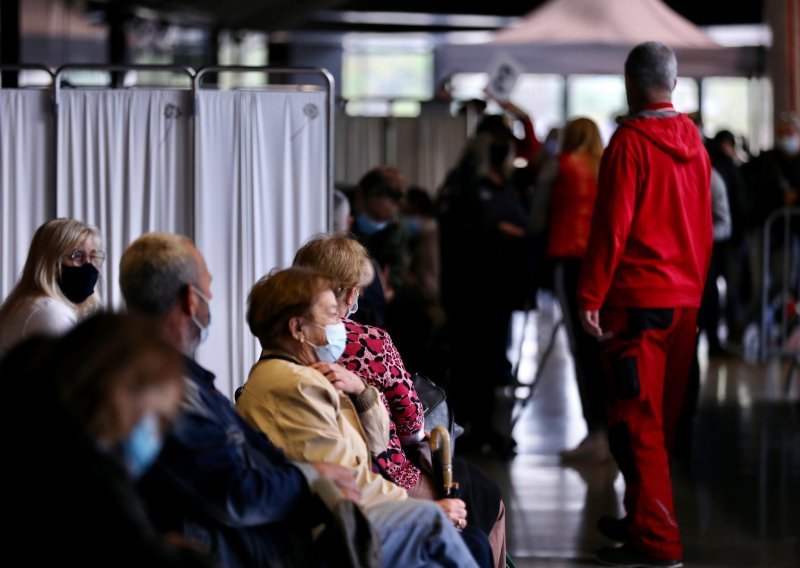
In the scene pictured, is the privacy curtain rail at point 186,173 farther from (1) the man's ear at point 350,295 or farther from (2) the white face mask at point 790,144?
(2) the white face mask at point 790,144

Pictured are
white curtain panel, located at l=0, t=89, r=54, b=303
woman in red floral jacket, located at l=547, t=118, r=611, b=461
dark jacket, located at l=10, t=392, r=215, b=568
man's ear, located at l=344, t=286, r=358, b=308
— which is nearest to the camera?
dark jacket, located at l=10, t=392, r=215, b=568

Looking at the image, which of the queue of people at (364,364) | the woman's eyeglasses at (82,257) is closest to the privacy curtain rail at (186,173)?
the queue of people at (364,364)

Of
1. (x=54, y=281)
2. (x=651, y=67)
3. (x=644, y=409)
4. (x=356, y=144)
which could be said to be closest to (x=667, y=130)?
(x=651, y=67)

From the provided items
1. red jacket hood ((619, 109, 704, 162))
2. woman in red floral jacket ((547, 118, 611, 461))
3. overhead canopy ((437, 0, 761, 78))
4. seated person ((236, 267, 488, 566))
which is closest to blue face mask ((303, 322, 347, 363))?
seated person ((236, 267, 488, 566))

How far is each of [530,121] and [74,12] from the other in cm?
452

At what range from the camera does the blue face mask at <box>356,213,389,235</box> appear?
667 centimetres

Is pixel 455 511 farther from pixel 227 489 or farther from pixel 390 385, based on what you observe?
pixel 227 489

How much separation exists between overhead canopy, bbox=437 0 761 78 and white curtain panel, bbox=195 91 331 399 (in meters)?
4.92

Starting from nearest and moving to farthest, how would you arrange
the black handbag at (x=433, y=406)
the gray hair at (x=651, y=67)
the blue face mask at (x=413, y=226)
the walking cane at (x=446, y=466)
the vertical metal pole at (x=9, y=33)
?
the walking cane at (x=446, y=466)
the black handbag at (x=433, y=406)
the gray hair at (x=651, y=67)
the blue face mask at (x=413, y=226)
the vertical metal pole at (x=9, y=33)

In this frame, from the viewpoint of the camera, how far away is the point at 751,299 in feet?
39.9

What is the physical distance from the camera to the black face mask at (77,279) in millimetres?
4328

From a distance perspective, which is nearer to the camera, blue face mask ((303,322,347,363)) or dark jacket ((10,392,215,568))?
dark jacket ((10,392,215,568))

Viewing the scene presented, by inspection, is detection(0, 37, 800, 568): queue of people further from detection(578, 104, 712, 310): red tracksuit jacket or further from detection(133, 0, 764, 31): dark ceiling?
detection(133, 0, 764, 31): dark ceiling

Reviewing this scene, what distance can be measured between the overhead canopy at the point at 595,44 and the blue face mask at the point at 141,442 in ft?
26.8
